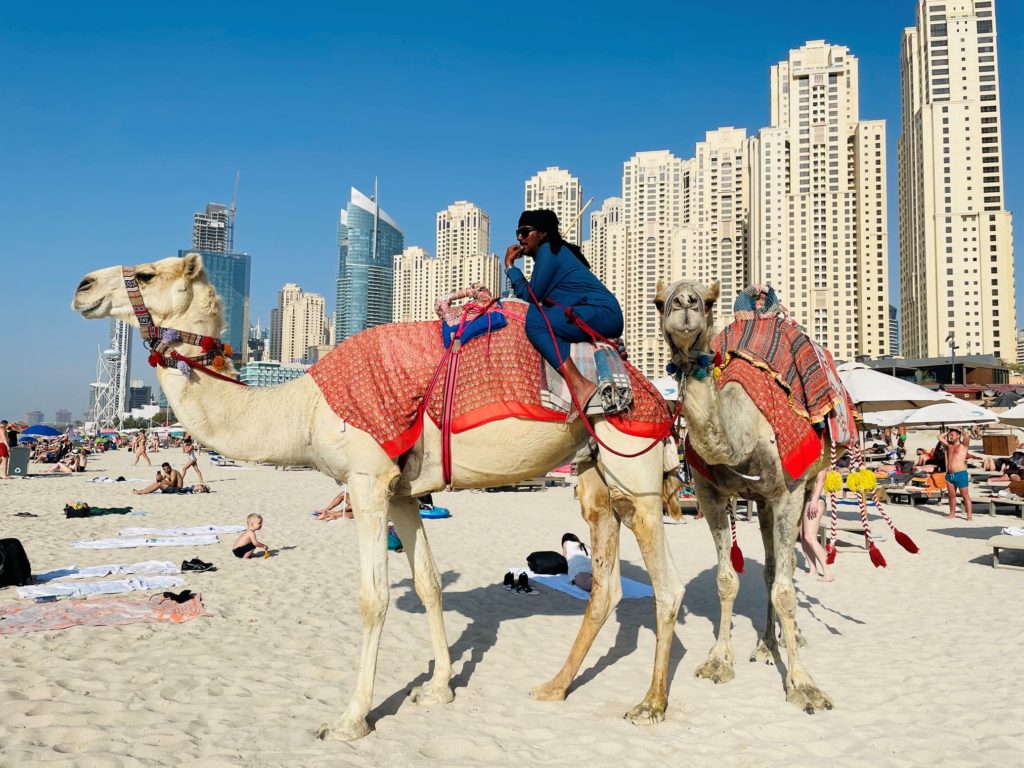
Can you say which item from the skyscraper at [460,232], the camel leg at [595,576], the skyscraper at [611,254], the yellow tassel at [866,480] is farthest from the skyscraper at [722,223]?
the camel leg at [595,576]

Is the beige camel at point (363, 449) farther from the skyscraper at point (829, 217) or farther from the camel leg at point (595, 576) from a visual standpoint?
the skyscraper at point (829, 217)

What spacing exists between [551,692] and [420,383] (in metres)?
2.39

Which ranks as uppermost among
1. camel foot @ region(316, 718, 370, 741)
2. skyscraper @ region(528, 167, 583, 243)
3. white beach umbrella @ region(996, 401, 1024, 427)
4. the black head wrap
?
skyscraper @ region(528, 167, 583, 243)

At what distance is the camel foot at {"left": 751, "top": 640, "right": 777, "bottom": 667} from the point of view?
577 cm

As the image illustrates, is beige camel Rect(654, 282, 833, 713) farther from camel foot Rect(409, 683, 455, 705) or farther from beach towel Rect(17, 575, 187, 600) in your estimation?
beach towel Rect(17, 575, 187, 600)

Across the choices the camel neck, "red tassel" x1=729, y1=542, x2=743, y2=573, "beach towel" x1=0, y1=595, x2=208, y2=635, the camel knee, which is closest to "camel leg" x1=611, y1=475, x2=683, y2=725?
the camel knee

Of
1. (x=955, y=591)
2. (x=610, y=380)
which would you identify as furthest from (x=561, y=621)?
(x=955, y=591)

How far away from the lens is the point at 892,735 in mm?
4293

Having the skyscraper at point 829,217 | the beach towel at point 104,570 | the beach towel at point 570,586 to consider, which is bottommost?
the beach towel at point 570,586

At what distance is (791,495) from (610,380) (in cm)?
186

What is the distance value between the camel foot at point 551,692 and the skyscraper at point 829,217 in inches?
3835

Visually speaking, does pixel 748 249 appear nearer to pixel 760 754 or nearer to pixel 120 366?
pixel 760 754

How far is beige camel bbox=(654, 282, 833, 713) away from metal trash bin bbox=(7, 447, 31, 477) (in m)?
27.1

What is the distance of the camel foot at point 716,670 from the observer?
17.4ft
